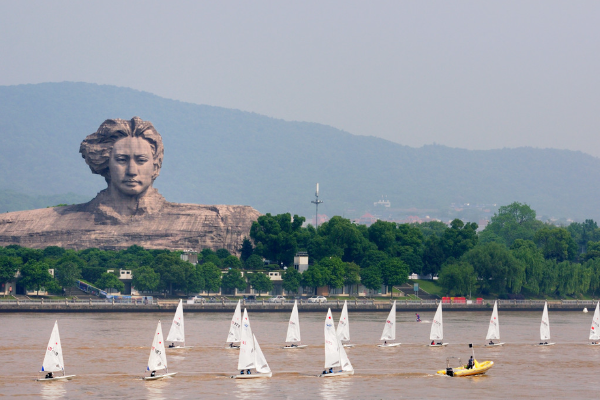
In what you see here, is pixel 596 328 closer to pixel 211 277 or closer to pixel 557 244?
pixel 211 277

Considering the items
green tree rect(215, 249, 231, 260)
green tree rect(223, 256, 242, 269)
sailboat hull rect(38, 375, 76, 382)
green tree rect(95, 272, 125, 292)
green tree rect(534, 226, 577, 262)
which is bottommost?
sailboat hull rect(38, 375, 76, 382)

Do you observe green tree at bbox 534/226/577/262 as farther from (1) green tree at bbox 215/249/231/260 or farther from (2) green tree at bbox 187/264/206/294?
(2) green tree at bbox 187/264/206/294

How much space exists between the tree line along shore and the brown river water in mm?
24211

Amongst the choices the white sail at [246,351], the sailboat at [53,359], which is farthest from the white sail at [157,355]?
the sailboat at [53,359]

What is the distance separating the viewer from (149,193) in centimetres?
14600

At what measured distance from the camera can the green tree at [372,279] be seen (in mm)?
134500

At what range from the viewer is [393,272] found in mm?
135625

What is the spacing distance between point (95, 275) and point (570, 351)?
230 feet

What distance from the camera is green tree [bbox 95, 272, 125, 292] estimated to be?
127 meters

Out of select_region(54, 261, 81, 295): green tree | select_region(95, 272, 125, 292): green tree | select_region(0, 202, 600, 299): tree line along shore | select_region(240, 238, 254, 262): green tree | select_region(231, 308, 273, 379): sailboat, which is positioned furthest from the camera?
select_region(240, 238, 254, 262): green tree

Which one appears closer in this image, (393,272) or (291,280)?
(291,280)

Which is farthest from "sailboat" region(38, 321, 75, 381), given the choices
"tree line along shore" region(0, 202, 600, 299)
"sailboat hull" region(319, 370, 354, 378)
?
"tree line along shore" region(0, 202, 600, 299)

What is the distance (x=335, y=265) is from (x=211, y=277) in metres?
16.8

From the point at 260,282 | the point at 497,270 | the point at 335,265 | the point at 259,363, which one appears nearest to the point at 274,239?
the point at 260,282
